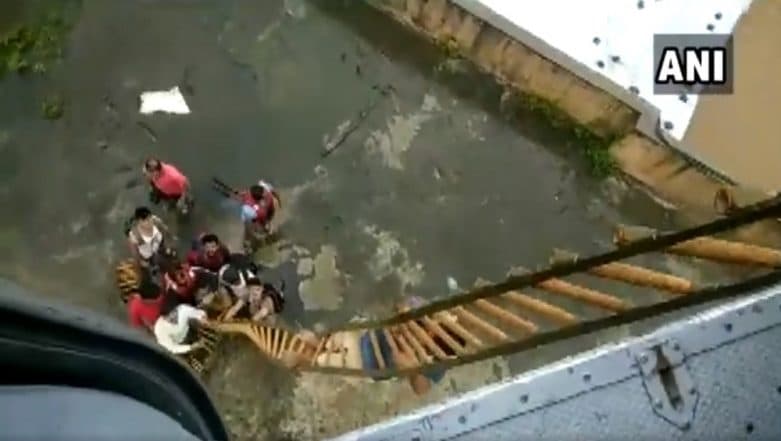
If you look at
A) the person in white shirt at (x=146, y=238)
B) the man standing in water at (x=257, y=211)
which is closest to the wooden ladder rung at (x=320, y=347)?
the man standing in water at (x=257, y=211)

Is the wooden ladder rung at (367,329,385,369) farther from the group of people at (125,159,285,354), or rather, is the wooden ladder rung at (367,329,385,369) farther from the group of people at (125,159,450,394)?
the group of people at (125,159,285,354)

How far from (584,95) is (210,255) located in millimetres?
3373

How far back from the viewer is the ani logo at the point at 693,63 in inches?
434

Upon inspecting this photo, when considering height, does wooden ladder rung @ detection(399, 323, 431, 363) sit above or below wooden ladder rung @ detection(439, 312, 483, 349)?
below

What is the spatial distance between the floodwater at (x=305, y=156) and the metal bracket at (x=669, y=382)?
5.84 metres

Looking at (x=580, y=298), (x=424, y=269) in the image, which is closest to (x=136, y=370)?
(x=580, y=298)

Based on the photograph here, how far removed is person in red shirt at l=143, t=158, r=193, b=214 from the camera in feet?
34.4

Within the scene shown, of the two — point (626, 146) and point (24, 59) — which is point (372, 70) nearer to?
point (626, 146)

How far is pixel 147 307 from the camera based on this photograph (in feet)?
33.6

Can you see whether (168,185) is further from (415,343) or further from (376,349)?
(415,343)

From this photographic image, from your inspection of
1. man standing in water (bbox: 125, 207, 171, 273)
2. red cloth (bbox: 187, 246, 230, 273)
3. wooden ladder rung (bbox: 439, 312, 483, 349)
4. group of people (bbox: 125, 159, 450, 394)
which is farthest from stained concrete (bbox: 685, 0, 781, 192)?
man standing in water (bbox: 125, 207, 171, 273)

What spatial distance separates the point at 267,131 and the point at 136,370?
6.42 metres

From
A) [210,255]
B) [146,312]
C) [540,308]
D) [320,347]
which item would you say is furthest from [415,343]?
[146,312]

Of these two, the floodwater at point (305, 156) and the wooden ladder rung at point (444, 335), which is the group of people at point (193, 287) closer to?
the floodwater at point (305, 156)
